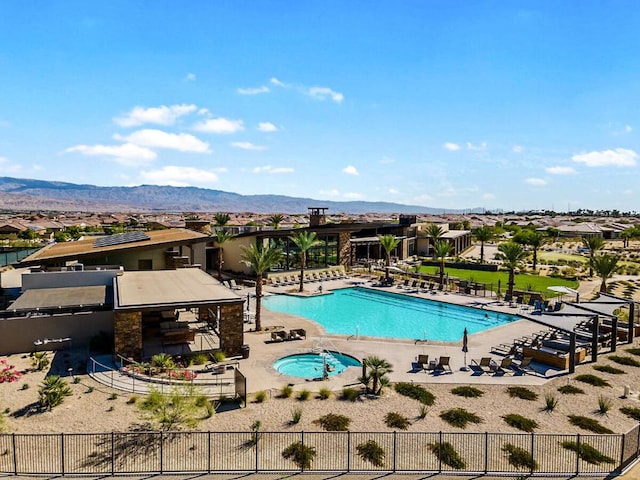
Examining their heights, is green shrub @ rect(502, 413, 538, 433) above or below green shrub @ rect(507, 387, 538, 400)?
above

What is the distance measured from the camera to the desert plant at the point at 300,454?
37.1 ft

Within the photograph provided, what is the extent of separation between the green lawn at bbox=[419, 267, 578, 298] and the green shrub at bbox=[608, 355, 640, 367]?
13402 millimetres

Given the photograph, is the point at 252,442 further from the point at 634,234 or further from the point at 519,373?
the point at 634,234

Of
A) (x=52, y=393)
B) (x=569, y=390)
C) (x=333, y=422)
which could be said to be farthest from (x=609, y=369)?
(x=52, y=393)

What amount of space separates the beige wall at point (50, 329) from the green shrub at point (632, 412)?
65.6ft

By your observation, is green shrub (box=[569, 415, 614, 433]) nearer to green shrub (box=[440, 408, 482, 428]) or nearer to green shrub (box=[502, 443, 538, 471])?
green shrub (box=[440, 408, 482, 428])

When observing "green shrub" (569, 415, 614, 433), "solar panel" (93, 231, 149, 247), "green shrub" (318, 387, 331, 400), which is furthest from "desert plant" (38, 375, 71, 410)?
"green shrub" (569, 415, 614, 433)

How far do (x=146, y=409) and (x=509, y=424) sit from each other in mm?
10858

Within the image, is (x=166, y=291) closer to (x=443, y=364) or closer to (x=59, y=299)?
(x=59, y=299)

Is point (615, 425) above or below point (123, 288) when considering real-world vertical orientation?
below

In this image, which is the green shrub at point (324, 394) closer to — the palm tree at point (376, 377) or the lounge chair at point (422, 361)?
the palm tree at point (376, 377)

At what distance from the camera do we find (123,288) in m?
21.5

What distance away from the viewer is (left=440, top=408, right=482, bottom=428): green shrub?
45.9 feet

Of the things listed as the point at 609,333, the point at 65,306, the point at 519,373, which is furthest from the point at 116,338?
the point at 609,333
